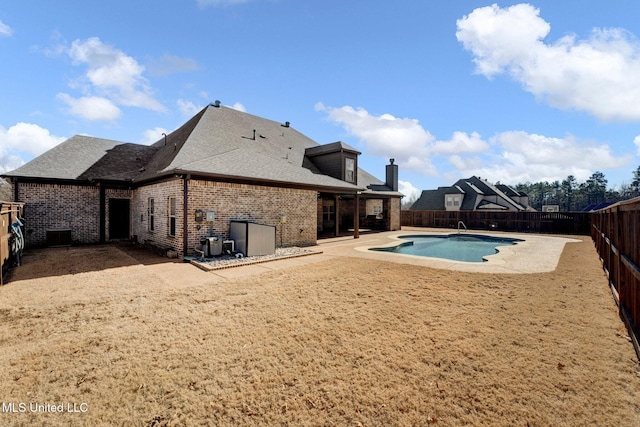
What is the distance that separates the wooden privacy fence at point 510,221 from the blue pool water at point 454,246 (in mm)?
5567

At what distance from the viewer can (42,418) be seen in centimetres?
260

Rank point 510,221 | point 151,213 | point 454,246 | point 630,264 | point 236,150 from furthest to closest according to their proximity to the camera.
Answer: point 510,221, point 454,246, point 236,150, point 151,213, point 630,264

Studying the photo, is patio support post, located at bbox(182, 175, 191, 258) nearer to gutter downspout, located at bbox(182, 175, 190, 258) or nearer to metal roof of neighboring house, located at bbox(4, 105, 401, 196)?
gutter downspout, located at bbox(182, 175, 190, 258)

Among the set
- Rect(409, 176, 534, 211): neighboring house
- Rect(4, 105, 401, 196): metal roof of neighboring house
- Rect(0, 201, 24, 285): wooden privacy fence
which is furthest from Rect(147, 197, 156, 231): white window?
Rect(409, 176, 534, 211): neighboring house

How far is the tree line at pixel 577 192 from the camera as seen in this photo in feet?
180

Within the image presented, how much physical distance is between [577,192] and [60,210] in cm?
8429

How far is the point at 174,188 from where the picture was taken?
34.0 ft

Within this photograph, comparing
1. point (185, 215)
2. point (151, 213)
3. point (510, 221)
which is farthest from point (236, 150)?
point (510, 221)

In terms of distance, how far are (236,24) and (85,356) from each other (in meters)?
13.9

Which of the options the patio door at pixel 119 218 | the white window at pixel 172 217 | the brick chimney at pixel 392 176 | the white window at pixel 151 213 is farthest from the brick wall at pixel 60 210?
the brick chimney at pixel 392 176

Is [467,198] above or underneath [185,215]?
above

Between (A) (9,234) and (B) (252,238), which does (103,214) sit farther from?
(B) (252,238)

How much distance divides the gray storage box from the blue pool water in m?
5.05

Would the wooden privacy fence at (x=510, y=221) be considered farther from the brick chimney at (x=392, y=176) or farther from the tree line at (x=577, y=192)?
the tree line at (x=577, y=192)
